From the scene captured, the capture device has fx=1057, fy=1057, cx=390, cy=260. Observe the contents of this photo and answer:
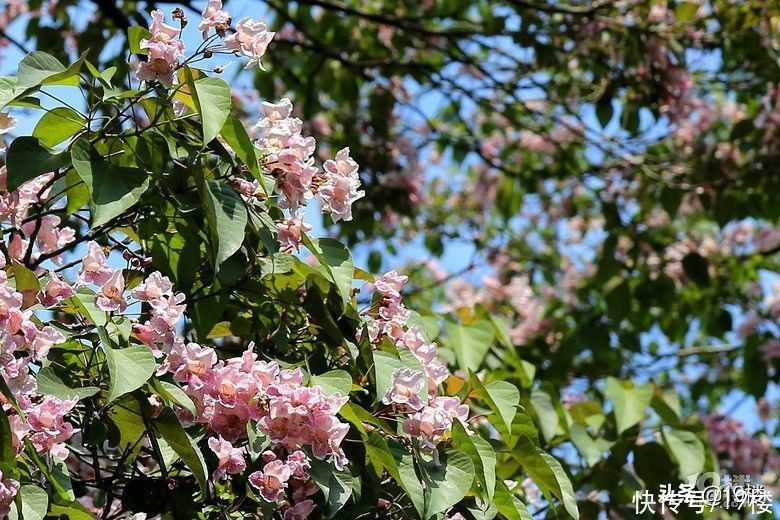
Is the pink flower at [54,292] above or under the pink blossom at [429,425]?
above

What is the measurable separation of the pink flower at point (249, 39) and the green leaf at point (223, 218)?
0.17 m


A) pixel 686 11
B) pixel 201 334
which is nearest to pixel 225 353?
pixel 201 334

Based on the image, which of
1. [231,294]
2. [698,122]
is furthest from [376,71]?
[231,294]

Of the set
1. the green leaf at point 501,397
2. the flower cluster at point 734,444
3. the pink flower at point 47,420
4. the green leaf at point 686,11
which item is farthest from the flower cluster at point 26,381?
the green leaf at point 686,11

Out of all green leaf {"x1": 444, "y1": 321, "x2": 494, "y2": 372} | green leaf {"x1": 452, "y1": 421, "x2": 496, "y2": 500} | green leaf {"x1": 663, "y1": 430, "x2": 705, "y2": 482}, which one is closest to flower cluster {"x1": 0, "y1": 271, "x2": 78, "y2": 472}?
green leaf {"x1": 452, "y1": 421, "x2": 496, "y2": 500}

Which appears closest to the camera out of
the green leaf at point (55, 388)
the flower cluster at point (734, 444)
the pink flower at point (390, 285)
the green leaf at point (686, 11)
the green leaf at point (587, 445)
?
the green leaf at point (55, 388)

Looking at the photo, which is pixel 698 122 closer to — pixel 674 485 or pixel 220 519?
pixel 674 485

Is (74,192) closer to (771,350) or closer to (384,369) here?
(384,369)

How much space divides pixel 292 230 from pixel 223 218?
0.13 m

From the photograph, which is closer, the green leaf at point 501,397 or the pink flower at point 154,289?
the pink flower at point 154,289

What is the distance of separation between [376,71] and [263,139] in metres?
2.78

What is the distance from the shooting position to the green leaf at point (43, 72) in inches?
43.7

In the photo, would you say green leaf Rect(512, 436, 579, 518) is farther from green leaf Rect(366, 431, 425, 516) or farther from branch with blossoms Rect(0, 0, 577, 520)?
green leaf Rect(366, 431, 425, 516)

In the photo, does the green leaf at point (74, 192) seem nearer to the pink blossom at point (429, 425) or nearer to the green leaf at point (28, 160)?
the green leaf at point (28, 160)
